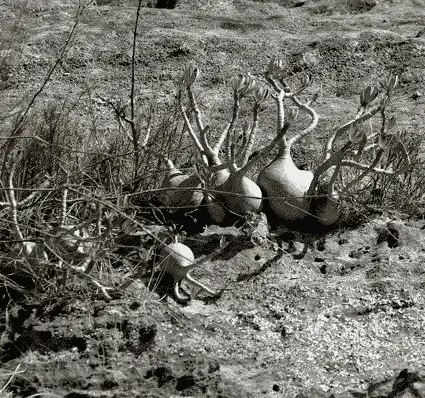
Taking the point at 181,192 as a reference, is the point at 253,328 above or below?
below

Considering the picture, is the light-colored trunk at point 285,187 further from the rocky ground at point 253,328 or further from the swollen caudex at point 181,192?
the swollen caudex at point 181,192

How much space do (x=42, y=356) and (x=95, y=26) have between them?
428 cm

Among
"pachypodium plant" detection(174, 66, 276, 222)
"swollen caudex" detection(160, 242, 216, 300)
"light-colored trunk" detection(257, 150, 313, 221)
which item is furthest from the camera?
"light-colored trunk" detection(257, 150, 313, 221)

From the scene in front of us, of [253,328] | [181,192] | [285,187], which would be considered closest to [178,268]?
→ [253,328]

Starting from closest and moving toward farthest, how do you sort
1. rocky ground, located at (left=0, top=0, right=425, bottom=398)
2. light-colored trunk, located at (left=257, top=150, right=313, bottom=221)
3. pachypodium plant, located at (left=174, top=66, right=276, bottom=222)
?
rocky ground, located at (left=0, top=0, right=425, bottom=398), pachypodium plant, located at (left=174, top=66, right=276, bottom=222), light-colored trunk, located at (left=257, top=150, right=313, bottom=221)

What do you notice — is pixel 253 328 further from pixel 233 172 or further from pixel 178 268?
pixel 233 172

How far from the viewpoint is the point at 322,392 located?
3.02 m


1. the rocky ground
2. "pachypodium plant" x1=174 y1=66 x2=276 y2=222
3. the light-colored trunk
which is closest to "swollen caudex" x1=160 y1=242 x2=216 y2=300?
the rocky ground

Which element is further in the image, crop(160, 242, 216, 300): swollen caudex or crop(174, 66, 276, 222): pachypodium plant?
crop(174, 66, 276, 222): pachypodium plant

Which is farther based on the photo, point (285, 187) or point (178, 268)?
point (285, 187)

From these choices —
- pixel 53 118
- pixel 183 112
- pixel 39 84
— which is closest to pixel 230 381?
pixel 183 112

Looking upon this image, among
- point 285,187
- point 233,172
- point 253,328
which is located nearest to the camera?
point 253,328

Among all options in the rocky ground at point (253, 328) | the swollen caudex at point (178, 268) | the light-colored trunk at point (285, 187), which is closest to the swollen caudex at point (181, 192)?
the rocky ground at point (253, 328)

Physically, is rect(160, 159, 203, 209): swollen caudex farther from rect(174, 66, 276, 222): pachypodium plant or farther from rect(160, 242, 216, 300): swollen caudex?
rect(160, 242, 216, 300): swollen caudex
